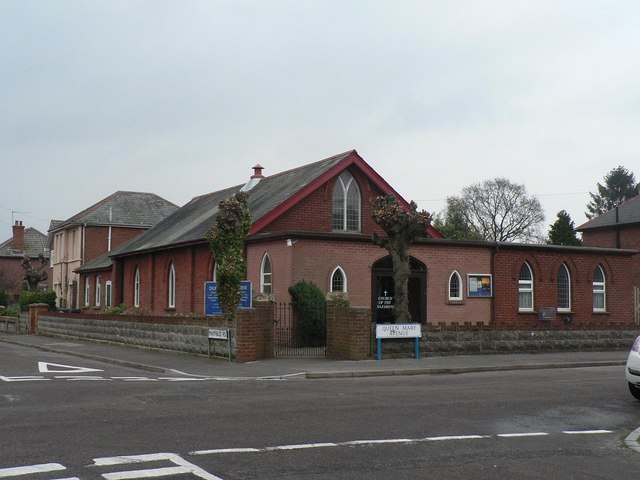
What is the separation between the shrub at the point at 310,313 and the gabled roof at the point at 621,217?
28276mm

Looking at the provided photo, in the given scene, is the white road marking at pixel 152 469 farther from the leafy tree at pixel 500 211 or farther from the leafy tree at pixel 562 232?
the leafy tree at pixel 500 211

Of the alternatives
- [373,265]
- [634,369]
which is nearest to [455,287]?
[373,265]

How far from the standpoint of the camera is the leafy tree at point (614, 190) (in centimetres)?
9756

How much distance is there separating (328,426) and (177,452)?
7.74 feet

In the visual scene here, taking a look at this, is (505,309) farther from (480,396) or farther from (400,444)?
(400,444)

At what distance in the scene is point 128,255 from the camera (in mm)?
39125

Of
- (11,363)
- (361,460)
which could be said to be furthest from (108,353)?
(361,460)

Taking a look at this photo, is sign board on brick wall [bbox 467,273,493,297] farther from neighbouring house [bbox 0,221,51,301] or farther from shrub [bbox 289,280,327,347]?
neighbouring house [bbox 0,221,51,301]

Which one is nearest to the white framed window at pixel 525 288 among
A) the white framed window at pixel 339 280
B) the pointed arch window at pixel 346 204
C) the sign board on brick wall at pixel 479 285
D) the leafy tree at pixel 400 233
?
the sign board on brick wall at pixel 479 285

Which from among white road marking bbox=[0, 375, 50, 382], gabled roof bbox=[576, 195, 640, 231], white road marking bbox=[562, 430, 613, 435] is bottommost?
white road marking bbox=[562, 430, 613, 435]

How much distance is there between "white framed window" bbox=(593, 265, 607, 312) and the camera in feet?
98.7

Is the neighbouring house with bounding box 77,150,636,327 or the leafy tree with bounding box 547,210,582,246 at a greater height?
the leafy tree with bounding box 547,210,582,246

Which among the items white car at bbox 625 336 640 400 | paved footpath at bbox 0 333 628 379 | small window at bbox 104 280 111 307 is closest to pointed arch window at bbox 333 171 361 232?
paved footpath at bbox 0 333 628 379

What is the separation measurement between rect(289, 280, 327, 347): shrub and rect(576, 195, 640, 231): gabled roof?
2828 centimetres
